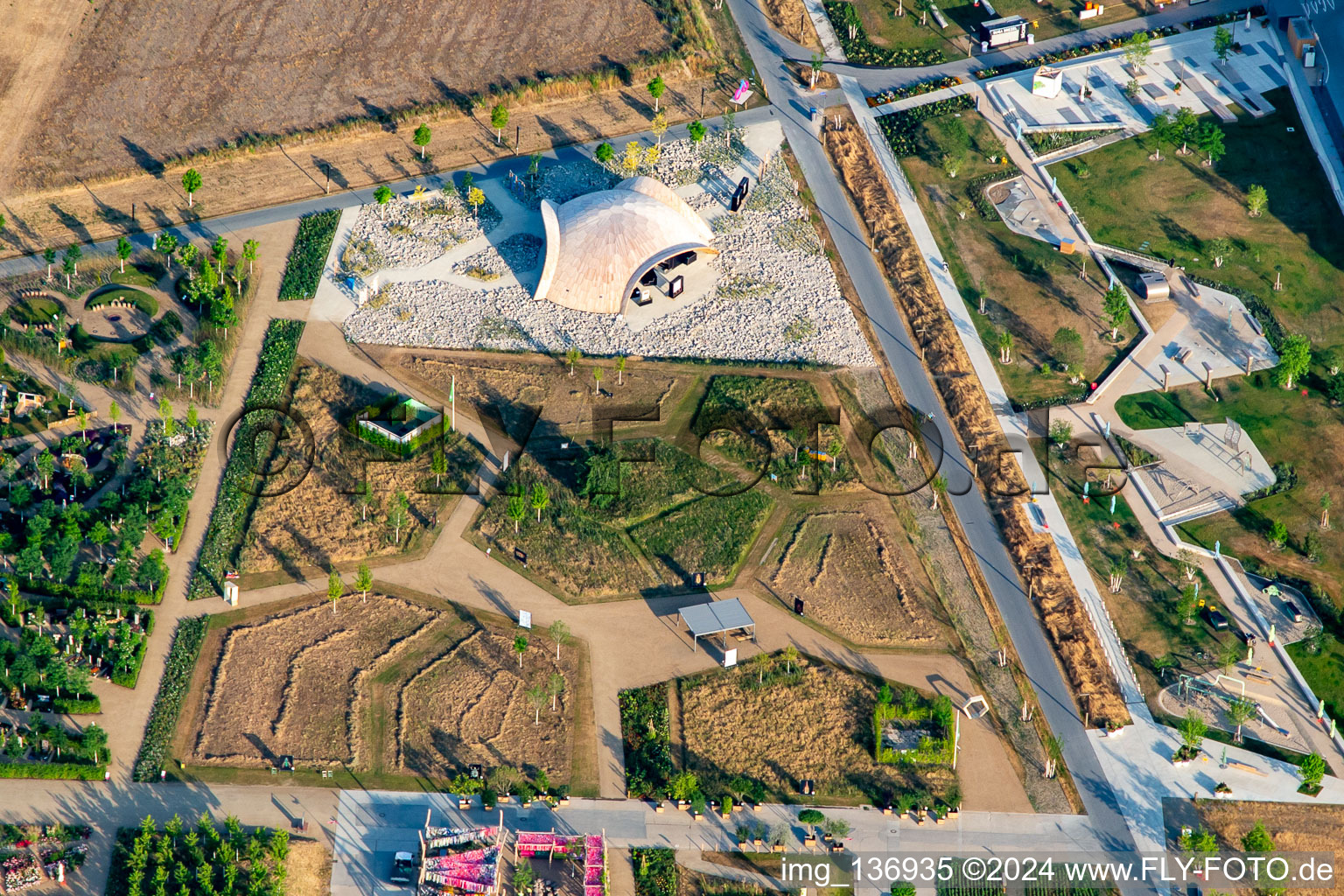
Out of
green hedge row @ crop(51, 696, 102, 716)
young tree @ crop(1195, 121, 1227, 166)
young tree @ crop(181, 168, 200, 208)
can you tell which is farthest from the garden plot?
→ green hedge row @ crop(51, 696, 102, 716)

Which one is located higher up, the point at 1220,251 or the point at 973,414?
the point at 1220,251

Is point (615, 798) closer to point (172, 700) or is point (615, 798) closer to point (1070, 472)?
point (172, 700)

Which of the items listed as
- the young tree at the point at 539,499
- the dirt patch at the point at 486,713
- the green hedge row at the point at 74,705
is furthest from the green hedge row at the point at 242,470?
the young tree at the point at 539,499

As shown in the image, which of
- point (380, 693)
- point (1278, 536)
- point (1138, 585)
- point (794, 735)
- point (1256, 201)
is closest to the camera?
point (794, 735)

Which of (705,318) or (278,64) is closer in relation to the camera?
(705,318)

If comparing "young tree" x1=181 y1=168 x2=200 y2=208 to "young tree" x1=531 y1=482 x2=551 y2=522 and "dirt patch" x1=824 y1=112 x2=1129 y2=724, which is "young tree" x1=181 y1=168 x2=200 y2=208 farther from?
"dirt patch" x1=824 y1=112 x2=1129 y2=724

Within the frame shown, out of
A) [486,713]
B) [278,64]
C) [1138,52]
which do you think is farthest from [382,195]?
[1138,52]

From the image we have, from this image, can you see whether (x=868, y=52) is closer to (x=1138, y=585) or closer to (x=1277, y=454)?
(x=1277, y=454)
